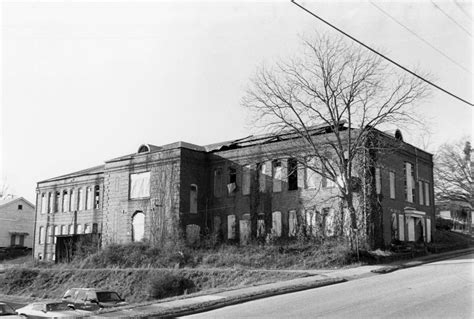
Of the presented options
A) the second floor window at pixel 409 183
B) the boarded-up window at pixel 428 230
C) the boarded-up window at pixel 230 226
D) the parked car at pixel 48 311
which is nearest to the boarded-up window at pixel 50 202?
the boarded-up window at pixel 230 226

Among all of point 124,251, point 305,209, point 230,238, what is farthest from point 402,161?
point 124,251

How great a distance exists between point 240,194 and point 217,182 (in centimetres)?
279

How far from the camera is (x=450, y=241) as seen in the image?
42062mm

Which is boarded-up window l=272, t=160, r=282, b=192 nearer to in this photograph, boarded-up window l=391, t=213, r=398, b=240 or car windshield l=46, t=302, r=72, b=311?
boarded-up window l=391, t=213, r=398, b=240

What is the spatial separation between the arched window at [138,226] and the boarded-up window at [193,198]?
4.09 m

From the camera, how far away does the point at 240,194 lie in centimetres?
4122

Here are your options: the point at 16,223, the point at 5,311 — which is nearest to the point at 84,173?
the point at 16,223

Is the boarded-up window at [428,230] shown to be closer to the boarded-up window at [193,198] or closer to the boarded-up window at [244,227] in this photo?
the boarded-up window at [244,227]

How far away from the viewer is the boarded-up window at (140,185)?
43312 millimetres

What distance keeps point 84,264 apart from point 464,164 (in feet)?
130

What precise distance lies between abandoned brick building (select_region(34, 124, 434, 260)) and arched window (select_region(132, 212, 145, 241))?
0.26 ft

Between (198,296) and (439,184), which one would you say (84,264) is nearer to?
(198,296)

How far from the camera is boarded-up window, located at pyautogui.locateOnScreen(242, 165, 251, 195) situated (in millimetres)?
40938

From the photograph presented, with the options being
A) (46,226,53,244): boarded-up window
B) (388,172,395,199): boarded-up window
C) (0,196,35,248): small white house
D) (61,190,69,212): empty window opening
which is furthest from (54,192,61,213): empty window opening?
(388,172,395,199): boarded-up window
